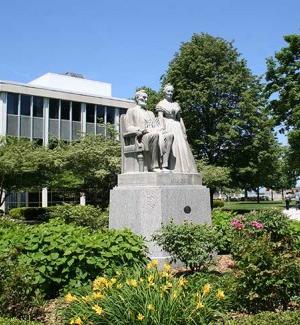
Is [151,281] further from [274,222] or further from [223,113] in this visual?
[223,113]

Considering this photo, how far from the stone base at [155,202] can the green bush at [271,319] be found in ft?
14.3

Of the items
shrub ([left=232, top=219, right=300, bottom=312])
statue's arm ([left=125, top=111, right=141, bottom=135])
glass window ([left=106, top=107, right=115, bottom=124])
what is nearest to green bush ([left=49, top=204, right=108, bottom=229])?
statue's arm ([left=125, top=111, right=141, bottom=135])

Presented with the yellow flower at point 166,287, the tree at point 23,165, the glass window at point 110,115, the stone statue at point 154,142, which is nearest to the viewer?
the yellow flower at point 166,287

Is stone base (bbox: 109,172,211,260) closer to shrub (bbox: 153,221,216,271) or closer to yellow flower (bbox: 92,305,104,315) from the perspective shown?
shrub (bbox: 153,221,216,271)

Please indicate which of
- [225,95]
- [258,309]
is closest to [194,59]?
[225,95]

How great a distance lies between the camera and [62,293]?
21.3 feet

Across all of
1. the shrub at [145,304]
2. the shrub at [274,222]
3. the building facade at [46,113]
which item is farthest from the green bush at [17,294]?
the building facade at [46,113]

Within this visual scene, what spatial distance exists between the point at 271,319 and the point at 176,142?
6196mm

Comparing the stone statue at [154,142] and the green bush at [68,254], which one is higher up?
the stone statue at [154,142]

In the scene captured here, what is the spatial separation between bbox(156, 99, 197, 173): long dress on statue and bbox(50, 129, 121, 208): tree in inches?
568

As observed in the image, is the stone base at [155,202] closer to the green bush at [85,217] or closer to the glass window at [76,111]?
the green bush at [85,217]

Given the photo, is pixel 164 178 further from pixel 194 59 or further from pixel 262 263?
pixel 194 59

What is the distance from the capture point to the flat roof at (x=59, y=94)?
35906 mm

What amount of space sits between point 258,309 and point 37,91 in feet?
111
